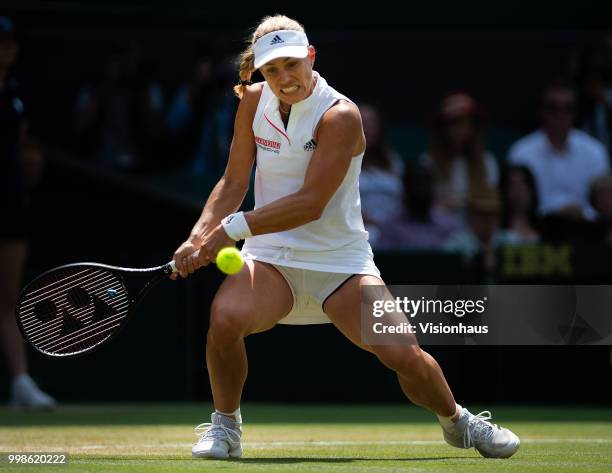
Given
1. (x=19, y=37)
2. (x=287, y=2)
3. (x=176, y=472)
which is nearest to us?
(x=176, y=472)

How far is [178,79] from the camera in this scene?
439 inches

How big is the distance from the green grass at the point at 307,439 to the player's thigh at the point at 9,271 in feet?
2.41

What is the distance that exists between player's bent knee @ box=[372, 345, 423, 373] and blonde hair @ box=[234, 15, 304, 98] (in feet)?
4.13

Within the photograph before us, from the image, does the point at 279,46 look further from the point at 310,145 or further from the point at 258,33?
the point at 310,145

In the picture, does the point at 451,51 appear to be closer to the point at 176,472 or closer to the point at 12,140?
the point at 12,140

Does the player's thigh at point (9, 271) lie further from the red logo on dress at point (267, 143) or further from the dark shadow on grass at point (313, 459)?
the dark shadow on grass at point (313, 459)

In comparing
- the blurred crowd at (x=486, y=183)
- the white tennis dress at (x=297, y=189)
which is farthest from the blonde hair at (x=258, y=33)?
the blurred crowd at (x=486, y=183)

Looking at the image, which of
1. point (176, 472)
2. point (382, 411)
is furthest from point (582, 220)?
point (176, 472)

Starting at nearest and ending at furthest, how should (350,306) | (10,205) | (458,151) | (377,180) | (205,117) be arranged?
(350,306) < (10,205) < (377,180) < (458,151) < (205,117)

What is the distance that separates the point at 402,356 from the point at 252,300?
2.09 feet

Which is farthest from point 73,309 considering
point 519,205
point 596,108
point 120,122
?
point 596,108

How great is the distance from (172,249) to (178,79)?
246 cm

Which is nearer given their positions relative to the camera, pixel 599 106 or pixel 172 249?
pixel 172 249

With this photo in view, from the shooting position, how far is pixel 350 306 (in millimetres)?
5430
